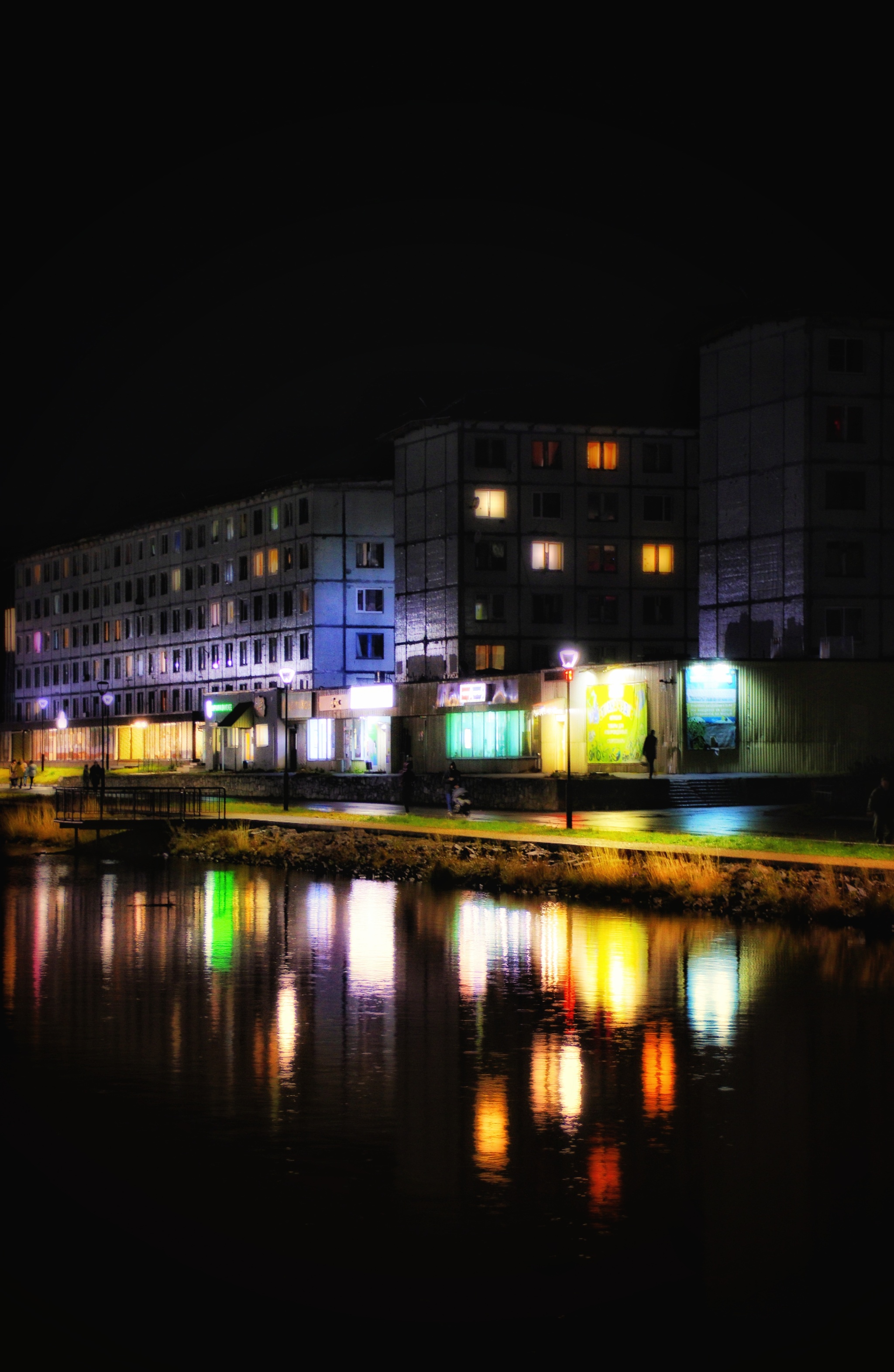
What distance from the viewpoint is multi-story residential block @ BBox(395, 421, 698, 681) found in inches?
3066

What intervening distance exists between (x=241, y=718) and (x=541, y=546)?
16518 mm

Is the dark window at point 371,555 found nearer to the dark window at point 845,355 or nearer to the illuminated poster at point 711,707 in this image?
the dark window at point 845,355

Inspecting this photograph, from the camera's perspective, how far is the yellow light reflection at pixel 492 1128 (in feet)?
30.5

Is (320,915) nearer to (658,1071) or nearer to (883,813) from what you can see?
(883,813)

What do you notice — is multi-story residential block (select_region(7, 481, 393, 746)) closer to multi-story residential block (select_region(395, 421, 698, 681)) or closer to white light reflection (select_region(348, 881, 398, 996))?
multi-story residential block (select_region(395, 421, 698, 681))

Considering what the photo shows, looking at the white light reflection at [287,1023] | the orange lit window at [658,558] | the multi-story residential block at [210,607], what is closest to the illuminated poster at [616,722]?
the orange lit window at [658,558]

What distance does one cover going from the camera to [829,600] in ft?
209

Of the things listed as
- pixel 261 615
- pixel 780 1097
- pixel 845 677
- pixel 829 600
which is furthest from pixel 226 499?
pixel 780 1097

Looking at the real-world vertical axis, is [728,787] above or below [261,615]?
below

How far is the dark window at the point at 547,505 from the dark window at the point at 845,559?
18056mm

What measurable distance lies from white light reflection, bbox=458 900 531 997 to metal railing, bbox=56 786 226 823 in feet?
60.5

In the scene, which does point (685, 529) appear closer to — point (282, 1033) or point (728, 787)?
point (728, 787)

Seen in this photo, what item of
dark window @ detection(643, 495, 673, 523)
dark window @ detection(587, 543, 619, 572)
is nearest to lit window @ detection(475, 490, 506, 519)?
dark window @ detection(587, 543, 619, 572)

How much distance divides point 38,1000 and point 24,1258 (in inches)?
323
